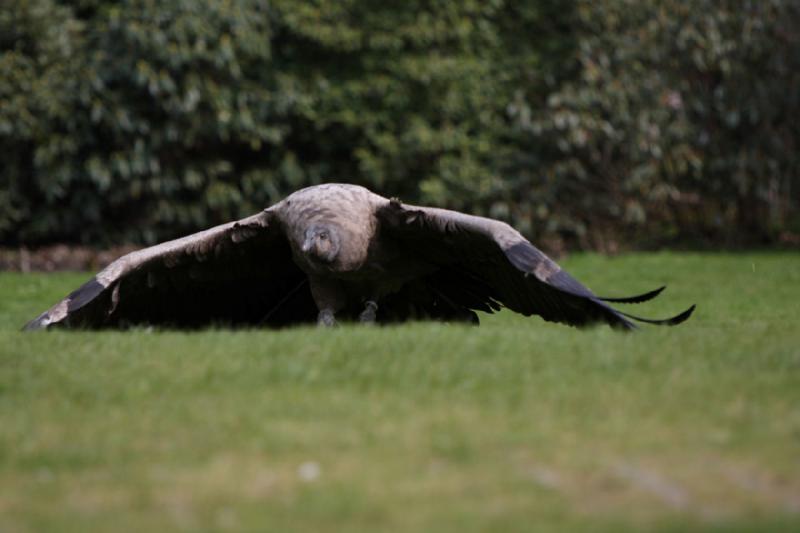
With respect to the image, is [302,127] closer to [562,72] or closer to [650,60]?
[562,72]

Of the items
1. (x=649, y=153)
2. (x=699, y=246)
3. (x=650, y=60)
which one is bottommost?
(x=699, y=246)

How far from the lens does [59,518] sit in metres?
4.20

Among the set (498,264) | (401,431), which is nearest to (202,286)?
(498,264)

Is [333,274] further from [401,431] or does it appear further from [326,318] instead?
[401,431]

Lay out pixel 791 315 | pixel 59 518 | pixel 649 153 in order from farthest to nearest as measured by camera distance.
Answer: pixel 649 153 → pixel 791 315 → pixel 59 518

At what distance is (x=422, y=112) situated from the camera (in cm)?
1758

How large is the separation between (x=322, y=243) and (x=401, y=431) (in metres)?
3.24

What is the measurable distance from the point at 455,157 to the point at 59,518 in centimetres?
1359

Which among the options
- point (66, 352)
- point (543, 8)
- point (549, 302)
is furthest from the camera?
point (543, 8)

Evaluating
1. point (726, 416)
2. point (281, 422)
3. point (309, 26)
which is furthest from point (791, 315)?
point (309, 26)

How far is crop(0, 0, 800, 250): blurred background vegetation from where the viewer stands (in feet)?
55.5

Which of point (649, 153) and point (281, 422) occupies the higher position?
point (281, 422)

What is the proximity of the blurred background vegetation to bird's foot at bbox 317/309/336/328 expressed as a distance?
834 centimetres

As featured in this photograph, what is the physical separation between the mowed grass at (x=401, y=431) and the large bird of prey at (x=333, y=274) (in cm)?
78
